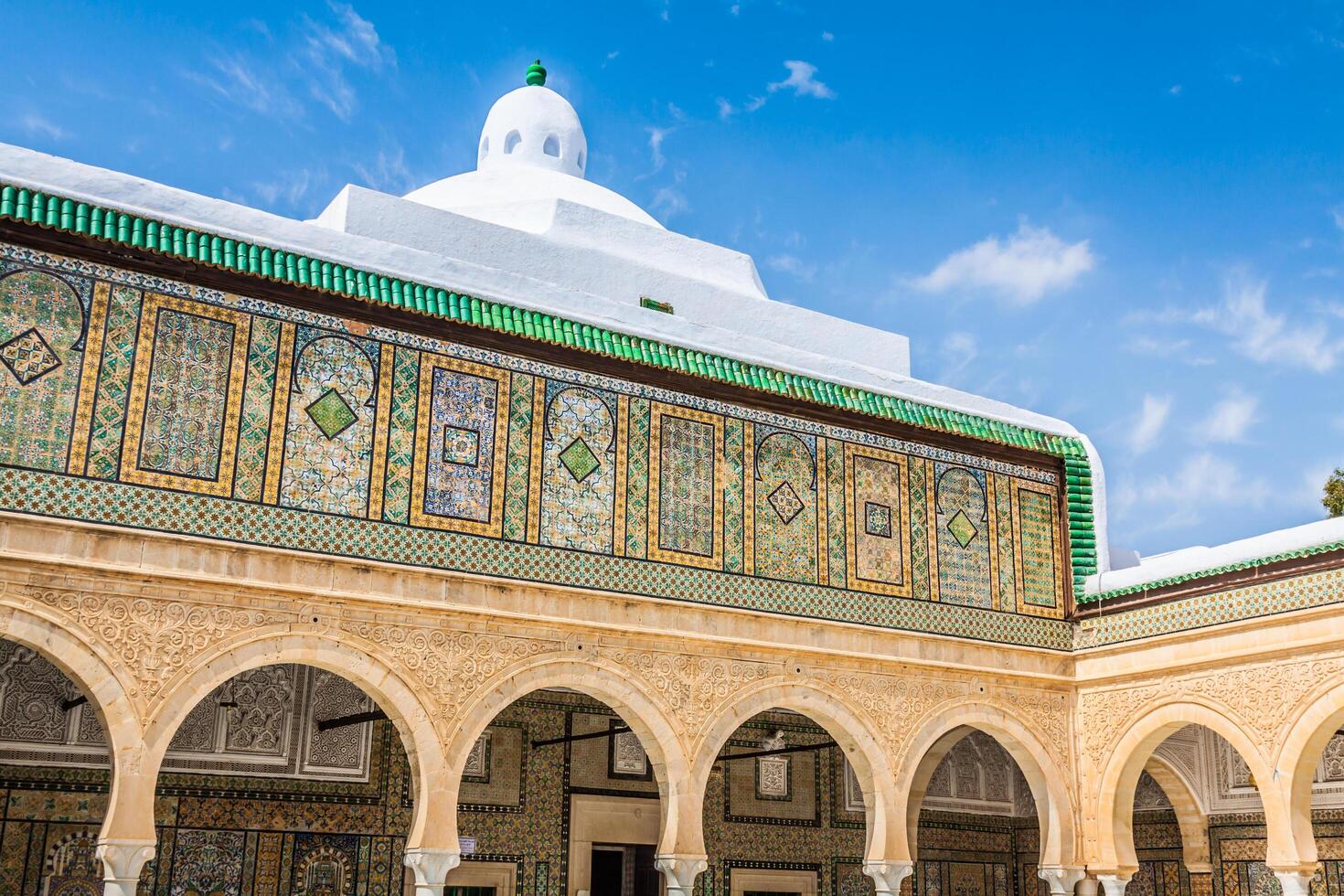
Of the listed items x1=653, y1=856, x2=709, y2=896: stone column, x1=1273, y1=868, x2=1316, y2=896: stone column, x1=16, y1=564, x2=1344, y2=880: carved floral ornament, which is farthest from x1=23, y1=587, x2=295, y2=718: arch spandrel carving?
x1=1273, y1=868, x2=1316, y2=896: stone column

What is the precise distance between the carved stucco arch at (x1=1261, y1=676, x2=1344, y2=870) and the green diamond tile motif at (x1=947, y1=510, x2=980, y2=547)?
7.93 ft

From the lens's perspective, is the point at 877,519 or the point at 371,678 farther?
the point at 877,519

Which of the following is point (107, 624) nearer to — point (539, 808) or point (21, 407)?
point (21, 407)

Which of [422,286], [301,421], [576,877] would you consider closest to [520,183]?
[422,286]

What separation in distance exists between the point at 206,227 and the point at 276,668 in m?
2.95

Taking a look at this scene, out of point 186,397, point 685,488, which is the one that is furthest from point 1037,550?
point 186,397

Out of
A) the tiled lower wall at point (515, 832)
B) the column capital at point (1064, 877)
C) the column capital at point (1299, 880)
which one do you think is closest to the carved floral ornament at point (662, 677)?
the column capital at point (1064, 877)

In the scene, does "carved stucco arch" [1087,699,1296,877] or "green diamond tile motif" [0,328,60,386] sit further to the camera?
"carved stucco arch" [1087,699,1296,877]

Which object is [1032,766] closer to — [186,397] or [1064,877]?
[1064,877]

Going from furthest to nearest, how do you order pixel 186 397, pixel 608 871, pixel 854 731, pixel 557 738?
pixel 608 871
pixel 557 738
pixel 854 731
pixel 186 397

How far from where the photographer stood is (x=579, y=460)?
823 cm

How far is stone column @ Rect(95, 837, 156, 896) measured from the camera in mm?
6344

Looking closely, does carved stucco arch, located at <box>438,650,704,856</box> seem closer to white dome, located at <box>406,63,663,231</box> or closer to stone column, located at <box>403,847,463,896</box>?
stone column, located at <box>403,847,463,896</box>

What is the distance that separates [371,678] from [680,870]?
7.19ft
